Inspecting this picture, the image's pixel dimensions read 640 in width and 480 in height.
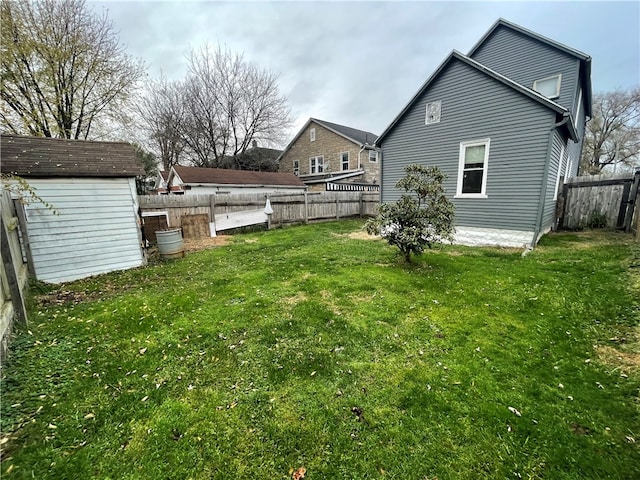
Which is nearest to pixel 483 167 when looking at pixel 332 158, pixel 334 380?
pixel 334 380

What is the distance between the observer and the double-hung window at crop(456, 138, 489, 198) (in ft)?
27.1

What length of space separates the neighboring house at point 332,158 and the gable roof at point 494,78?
10522 mm

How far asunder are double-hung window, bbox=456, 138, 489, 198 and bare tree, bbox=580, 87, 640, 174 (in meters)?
24.7

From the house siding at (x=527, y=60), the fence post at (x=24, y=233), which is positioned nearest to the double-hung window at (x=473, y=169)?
the house siding at (x=527, y=60)

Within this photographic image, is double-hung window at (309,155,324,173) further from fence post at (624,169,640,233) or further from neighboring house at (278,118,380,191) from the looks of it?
fence post at (624,169,640,233)

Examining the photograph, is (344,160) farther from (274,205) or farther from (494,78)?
(494,78)

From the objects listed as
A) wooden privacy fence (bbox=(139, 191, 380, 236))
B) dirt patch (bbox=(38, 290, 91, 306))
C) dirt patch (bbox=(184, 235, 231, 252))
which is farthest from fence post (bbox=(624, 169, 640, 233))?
dirt patch (bbox=(38, 290, 91, 306))

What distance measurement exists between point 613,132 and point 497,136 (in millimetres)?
29117

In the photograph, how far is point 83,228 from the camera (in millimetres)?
6312

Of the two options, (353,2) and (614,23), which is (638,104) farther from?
(353,2)

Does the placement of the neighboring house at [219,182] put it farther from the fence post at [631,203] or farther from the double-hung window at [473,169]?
the fence post at [631,203]

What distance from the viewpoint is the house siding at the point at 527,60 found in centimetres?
1007

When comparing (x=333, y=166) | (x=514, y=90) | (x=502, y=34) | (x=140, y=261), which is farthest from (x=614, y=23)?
(x=140, y=261)

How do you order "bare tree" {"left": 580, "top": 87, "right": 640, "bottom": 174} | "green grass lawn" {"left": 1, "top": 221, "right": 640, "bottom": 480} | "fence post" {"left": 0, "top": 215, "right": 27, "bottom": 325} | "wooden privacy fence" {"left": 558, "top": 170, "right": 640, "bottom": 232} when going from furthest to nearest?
1. "bare tree" {"left": 580, "top": 87, "right": 640, "bottom": 174}
2. "wooden privacy fence" {"left": 558, "top": 170, "right": 640, "bottom": 232}
3. "fence post" {"left": 0, "top": 215, "right": 27, "bottom": 325}
4. "green grass lawn" {"left": 1, "top": 221, "right": 640, "bottom": 480}
